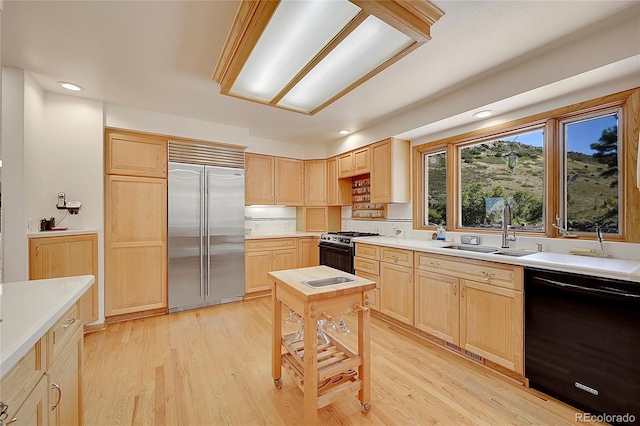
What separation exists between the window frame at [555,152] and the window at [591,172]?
0.04 metres

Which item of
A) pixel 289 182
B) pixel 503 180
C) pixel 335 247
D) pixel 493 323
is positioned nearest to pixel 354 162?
pixel 289 182

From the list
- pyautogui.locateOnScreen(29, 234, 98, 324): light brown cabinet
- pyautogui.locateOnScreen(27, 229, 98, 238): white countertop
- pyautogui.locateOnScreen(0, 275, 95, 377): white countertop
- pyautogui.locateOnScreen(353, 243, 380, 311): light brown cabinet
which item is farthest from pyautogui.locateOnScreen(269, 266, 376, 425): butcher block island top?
pyautogui.locateOnScreen(27, 229, 98, 238): white countertop

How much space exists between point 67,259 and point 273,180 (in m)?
2.77

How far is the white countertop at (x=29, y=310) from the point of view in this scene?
A: 75cm

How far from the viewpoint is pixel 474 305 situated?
2293 mm

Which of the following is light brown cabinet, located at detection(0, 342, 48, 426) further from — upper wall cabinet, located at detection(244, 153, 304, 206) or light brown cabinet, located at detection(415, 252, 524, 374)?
upper wall cabinet, located at detection(244, 153, 304, 206)

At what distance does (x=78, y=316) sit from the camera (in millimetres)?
1357

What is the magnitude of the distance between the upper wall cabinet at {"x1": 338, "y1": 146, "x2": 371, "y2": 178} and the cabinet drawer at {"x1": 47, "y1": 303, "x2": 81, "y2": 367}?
3.43m

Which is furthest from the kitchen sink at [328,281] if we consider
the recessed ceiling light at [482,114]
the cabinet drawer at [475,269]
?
the recessed ceiling light at [482,114]

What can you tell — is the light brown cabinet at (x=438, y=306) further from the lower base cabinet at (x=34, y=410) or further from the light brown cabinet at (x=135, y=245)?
the light brown cabinet at (x=135, y=245)

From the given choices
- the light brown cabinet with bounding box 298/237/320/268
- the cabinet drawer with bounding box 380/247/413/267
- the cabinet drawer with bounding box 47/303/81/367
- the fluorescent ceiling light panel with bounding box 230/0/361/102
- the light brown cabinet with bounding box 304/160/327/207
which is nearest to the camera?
the cabinet drawer with bounding box 47/303/81/367

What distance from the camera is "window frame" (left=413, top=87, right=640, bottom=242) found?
1959 millimetres

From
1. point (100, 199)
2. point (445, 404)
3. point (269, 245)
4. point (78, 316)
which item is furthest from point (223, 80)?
point (445, 404)

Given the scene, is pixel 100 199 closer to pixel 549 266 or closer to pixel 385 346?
pixel 385 346
